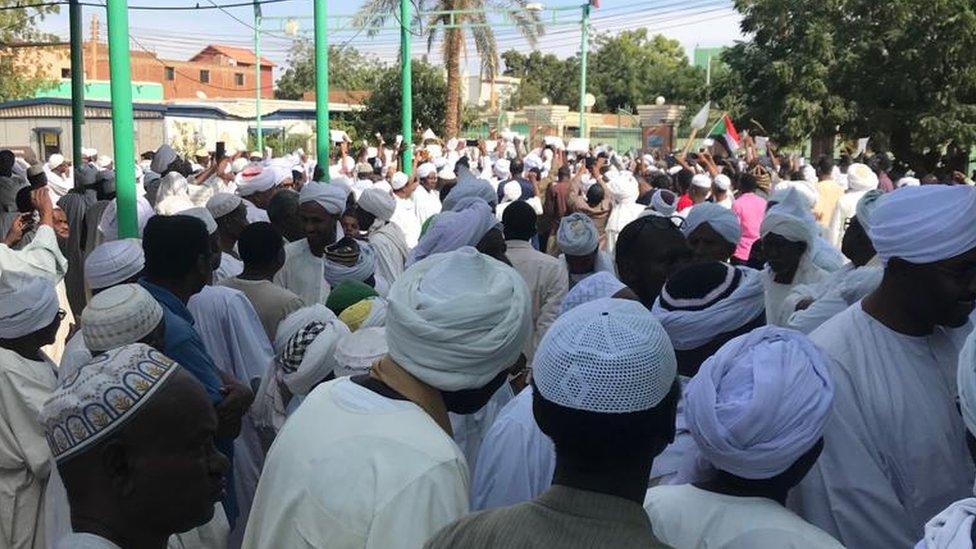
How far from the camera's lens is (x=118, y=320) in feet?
11.6

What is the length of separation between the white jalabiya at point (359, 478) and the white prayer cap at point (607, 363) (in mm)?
383

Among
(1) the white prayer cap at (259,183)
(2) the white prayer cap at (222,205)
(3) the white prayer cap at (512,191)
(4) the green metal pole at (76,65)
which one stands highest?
(4) the green metal pole at (76,65)

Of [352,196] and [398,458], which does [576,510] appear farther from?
[352,196]

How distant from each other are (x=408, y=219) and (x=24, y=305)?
6.49m

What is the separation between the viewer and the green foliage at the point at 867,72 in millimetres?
24656

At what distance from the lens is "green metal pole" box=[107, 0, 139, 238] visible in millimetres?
5949

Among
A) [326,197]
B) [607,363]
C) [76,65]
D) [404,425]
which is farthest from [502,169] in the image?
[607,363]

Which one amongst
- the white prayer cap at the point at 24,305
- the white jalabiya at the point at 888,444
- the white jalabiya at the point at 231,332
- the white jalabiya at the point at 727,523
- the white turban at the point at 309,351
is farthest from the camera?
the white jalabiya at the point at 231,332

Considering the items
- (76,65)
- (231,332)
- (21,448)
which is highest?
(76,65)

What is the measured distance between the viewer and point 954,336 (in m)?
2.95

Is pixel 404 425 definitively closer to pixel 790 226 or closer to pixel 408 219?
pixel 790 226

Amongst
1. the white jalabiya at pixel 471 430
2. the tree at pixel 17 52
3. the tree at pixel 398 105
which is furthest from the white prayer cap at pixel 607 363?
the tree at pixel 398 105

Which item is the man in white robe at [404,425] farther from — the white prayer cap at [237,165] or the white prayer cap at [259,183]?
the white prayer cap at [237,165]

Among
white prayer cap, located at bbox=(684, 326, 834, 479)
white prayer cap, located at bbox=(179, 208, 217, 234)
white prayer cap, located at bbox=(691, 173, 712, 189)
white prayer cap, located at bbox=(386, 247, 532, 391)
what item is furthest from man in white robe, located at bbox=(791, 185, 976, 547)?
white prayer cap, located at bbox=(691, 173, 712, 189)
